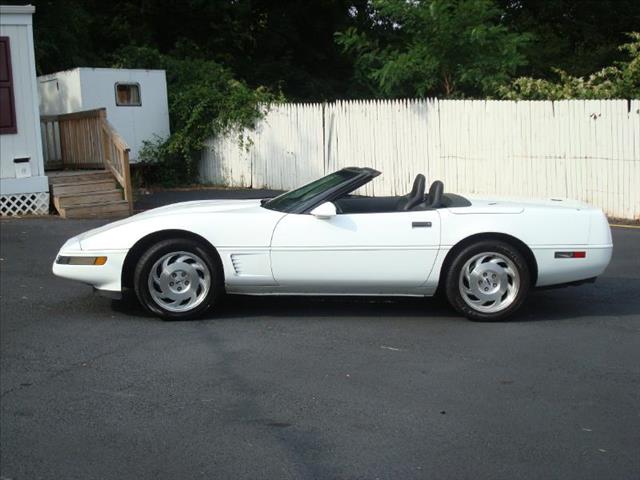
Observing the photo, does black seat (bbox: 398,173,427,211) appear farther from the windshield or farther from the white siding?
the white siding

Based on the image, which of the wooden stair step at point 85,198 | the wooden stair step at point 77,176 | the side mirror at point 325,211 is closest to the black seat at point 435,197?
the side mirror at point 325,211

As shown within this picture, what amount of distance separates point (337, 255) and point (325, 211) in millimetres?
358

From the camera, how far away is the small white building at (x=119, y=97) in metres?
19.5

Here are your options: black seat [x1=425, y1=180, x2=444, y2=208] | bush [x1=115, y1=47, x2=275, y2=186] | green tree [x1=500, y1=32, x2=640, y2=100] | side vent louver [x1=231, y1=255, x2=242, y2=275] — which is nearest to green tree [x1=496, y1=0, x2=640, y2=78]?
bush [x1=115, y1=47, x2=275, y2=186]

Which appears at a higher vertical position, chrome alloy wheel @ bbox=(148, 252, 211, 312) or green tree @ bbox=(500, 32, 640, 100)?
green tree @ bbox=(500, 32, 640, 100)

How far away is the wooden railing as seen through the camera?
1600 cm

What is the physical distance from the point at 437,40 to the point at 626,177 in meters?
6.62

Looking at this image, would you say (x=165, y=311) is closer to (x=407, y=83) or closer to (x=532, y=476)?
(x=532, y=476)

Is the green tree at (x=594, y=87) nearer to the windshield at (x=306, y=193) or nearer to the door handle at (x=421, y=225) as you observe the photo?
the windshield at (x=306, y=193)

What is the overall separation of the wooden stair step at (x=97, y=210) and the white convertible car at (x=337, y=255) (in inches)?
321

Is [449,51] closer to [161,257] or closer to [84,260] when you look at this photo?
[161,257]

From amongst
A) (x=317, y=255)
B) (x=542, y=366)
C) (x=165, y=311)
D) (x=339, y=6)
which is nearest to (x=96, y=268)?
(x=165, y=311)

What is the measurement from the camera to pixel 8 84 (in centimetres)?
1532

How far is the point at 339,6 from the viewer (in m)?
32.3
